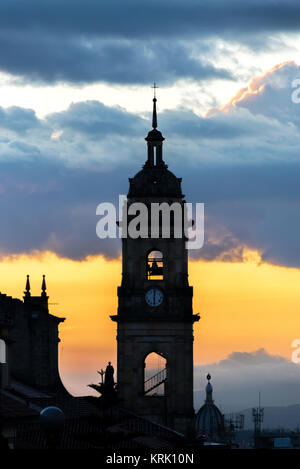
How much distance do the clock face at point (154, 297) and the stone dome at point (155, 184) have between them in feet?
18.7

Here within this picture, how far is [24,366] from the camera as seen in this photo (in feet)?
390

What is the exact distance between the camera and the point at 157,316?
415 ft

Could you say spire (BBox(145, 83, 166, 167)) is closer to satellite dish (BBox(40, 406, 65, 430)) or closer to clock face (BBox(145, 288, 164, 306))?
clock face (BBox(145, 288, 164, 306))

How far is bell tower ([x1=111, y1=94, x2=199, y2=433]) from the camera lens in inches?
4966

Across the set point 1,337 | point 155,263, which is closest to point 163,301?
point 155,263

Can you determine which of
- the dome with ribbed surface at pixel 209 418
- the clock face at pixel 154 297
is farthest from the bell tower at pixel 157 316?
the dome with ribbed surface at pixel 209 418

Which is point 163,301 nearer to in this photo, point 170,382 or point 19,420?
point 170,382

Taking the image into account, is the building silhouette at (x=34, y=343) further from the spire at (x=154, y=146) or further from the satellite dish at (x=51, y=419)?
the satellite dish at (x=51, y=419)

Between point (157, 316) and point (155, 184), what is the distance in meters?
7.68

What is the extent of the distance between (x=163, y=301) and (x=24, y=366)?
37.4 feet

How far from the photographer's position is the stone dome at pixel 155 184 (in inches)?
4958

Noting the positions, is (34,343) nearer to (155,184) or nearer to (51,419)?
(155,184)

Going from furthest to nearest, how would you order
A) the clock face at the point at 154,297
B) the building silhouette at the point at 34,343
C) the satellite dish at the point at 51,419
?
the clock face at the point at 154,297
the building silhouette at the point at 34,343
the satellite dish at the point at 51,419

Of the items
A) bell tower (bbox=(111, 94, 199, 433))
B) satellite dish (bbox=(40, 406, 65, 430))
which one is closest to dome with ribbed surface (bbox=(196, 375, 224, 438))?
bell tower (bbox=(111, 94, 199, 433))
